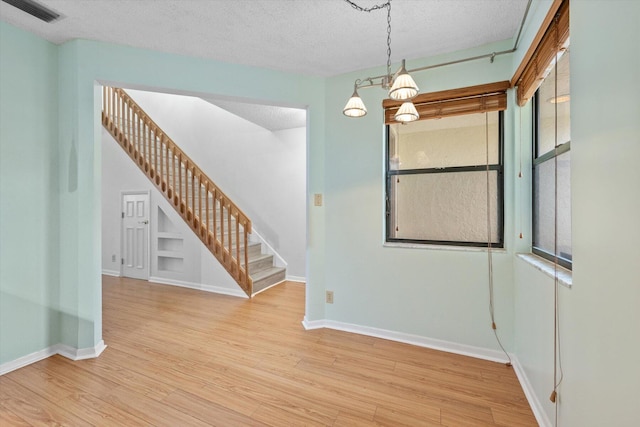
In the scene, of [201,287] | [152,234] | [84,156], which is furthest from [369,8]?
[152,234]

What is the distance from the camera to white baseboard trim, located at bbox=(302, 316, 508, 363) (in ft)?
7.24

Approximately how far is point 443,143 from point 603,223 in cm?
158

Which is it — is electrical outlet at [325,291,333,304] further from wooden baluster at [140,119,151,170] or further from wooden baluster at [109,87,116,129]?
wooden baluster at [109,87,116,129]

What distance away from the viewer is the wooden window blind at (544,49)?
4.38 feet

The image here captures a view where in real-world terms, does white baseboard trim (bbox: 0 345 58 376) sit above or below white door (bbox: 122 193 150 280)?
below

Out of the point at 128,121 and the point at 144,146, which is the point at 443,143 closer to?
the point at 144,146

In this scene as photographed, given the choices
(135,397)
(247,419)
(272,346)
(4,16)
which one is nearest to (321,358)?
(272,346)

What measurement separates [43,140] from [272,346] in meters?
2.48

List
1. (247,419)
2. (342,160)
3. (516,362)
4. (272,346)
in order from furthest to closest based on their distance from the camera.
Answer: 1. (342,160)
2. (272,346)
3. (516,362)
4. (247,419)

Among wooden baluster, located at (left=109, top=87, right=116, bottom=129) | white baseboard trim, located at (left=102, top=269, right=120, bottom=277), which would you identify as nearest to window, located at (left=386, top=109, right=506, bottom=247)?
white baseboard trim, located at (left=102, top=269, right=120, bottom=277)

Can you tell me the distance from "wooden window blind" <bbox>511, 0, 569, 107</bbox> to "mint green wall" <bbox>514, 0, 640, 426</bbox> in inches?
7.7

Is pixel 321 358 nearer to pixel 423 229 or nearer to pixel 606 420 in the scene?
pixel 423 229

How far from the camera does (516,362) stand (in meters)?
2.05

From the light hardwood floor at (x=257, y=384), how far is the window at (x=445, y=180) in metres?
1.02
